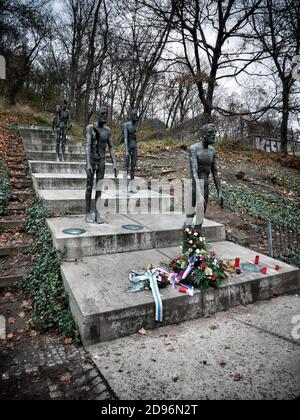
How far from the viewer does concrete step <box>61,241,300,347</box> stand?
11.2 ft

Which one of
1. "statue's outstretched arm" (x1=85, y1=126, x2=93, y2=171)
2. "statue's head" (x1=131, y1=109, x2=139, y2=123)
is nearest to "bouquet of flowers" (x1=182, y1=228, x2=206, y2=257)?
"statue's outstretched arm" (x1=85, y1=126, x2=93, y2=171)

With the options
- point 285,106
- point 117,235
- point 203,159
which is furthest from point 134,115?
point 285,106

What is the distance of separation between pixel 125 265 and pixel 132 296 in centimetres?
102

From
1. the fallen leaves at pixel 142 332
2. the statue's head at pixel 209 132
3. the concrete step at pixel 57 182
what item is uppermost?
the statue's head at pixel 209 132

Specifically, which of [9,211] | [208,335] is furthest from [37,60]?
[208,335]

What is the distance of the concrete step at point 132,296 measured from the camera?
11.2 feet

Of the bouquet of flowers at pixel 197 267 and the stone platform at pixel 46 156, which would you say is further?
the stone platform at pixel 46 156

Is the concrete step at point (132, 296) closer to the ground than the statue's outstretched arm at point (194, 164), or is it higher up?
closer to the ground

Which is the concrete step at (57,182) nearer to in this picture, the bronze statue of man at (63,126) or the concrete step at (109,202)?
the concrete step at (109,202)

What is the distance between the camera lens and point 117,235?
529 cm

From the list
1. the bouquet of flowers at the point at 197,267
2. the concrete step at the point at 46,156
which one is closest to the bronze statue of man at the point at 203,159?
the bouquet of flowers at the point at 197,267

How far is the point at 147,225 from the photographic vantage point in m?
6.14

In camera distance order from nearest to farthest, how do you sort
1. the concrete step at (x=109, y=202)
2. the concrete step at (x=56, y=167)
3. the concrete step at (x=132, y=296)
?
the concrete step at (x=132, y=296) < the concrete step at (x=109, y=202) < the concrete step at (x=56, y=167)
